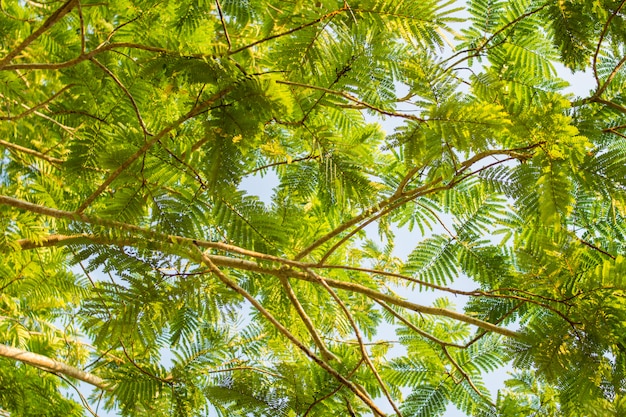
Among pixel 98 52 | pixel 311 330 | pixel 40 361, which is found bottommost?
pixel 311 330

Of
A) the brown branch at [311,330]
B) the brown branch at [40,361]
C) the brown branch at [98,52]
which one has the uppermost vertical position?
the brown branch at [98,52]

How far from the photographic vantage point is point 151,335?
5.71 feet

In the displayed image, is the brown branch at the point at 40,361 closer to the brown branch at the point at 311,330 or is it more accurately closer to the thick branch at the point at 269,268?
the thick branch at the point at 269,268

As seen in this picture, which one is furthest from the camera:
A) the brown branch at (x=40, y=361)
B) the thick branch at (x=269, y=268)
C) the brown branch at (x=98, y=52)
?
the brown branch at (x=40, y=361)

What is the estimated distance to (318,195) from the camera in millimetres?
2016

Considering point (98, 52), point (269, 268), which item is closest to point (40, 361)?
point (269, 268)

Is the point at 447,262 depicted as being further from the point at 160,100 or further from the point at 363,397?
the point at 160,100

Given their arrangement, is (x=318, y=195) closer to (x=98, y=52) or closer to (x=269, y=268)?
(x=269, y=268)

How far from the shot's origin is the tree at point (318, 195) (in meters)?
1.31

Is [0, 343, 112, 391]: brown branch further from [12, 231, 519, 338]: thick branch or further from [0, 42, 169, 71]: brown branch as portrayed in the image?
[0, 42, 169, 71]: brown branch

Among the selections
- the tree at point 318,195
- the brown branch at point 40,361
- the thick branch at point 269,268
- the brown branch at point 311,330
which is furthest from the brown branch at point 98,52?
the brown branch at point 40,361

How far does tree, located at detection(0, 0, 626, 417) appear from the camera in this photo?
4.30 ft

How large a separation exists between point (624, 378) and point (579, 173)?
552 millimetres

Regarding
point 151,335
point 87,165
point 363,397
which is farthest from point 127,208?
point 363,397
